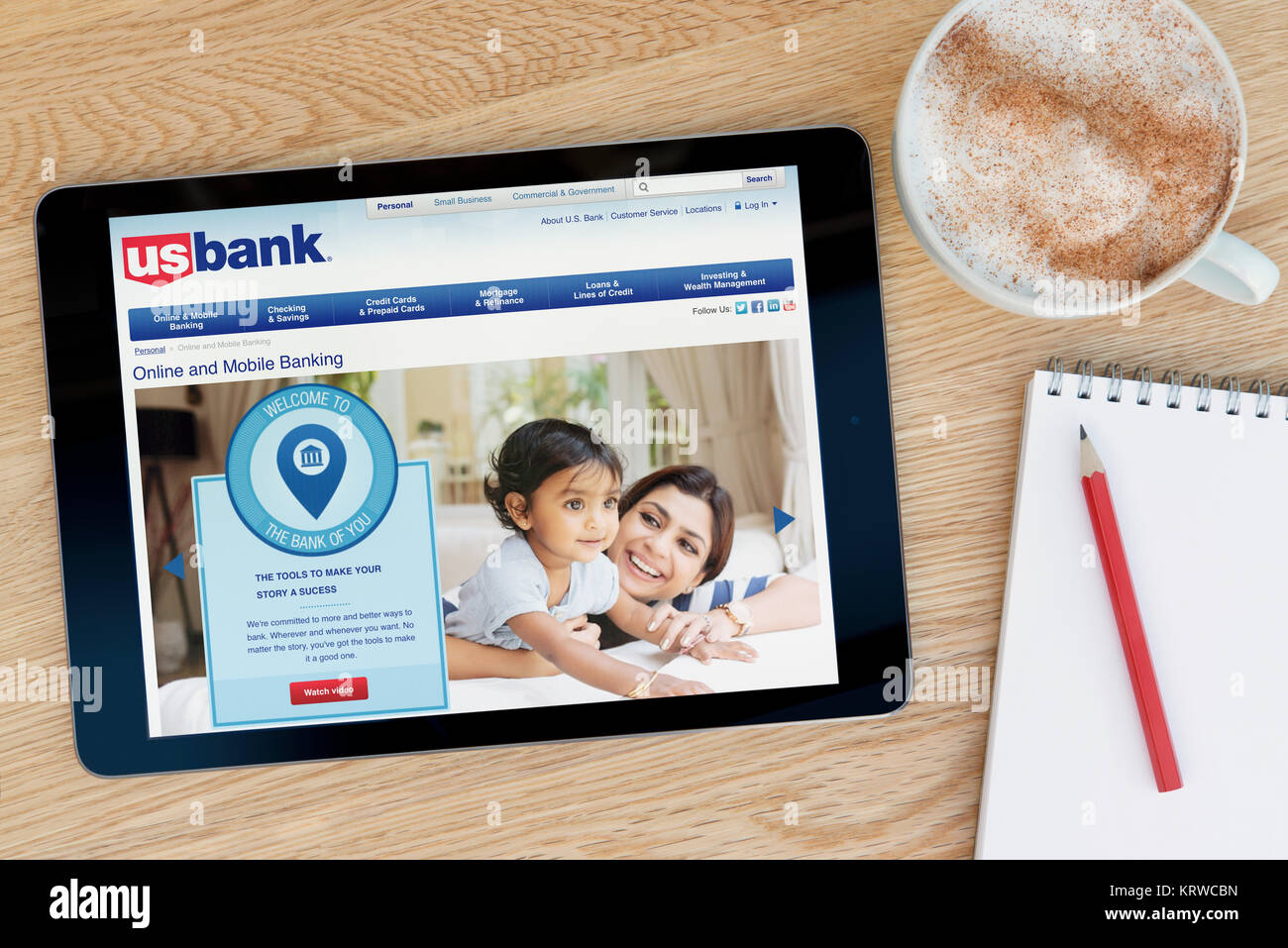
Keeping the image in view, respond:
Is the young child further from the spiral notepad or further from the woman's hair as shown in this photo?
the spiral notepad

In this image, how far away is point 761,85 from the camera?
621mm

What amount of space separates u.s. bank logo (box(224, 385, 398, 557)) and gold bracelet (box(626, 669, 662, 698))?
0.75ft

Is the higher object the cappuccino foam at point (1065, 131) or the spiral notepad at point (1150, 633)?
the cappuccino foam at point (1065, 131)

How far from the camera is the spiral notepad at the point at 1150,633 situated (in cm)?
60

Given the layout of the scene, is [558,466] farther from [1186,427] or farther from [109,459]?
[1186,427]

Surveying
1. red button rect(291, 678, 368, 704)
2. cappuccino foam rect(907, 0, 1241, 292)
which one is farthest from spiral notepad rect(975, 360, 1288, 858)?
red button rect(291, 678, 368, 704)

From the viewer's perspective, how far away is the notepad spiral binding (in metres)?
0.61

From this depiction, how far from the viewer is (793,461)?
0.60 meters

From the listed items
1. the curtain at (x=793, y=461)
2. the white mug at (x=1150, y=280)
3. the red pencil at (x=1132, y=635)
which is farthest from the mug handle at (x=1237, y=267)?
the curtain at (x=793, y=461)

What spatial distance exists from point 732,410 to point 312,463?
0.32 metres

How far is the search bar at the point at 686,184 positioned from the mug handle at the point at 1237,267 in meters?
0.32

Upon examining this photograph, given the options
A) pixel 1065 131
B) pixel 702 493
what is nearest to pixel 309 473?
pixel 702 493

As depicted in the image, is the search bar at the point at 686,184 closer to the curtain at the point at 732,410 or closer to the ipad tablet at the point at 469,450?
the ipad tablet at the point at 469,450

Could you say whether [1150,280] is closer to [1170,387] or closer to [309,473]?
[1170,387]
